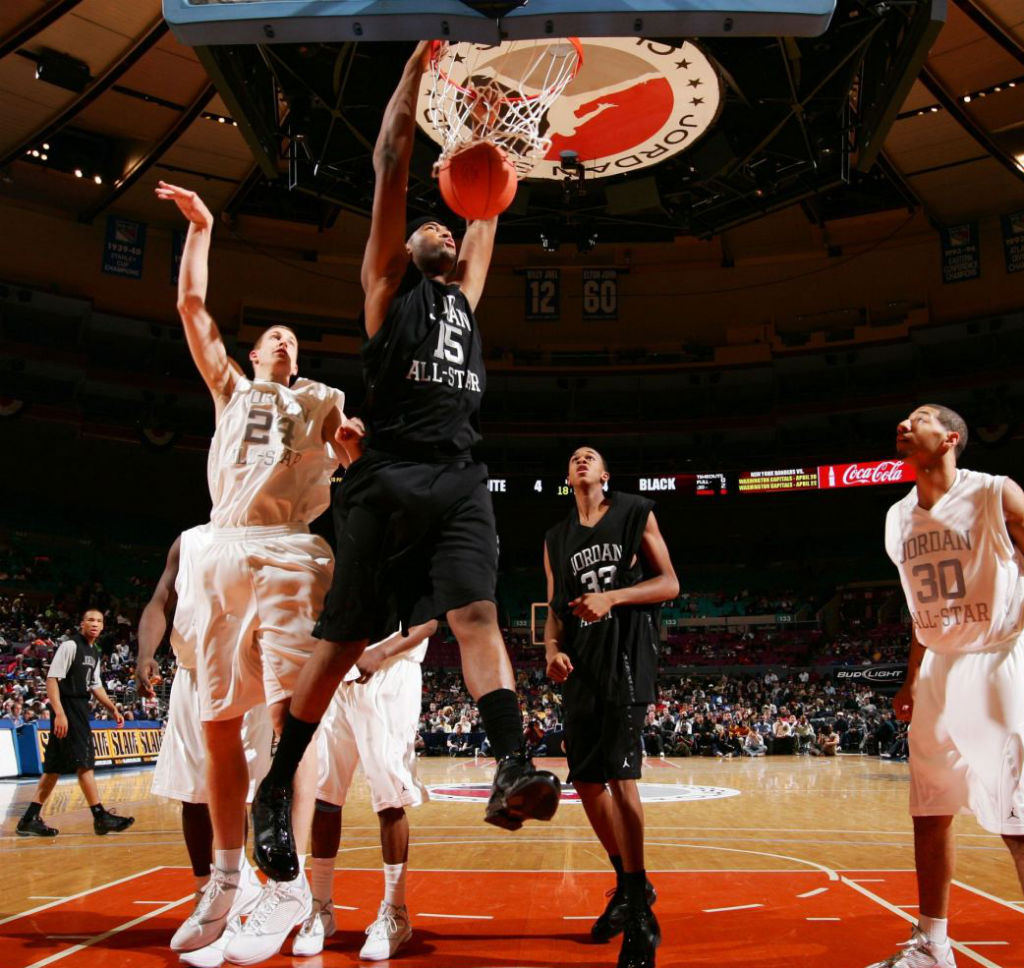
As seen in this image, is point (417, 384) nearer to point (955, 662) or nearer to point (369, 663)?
point (369, 663)

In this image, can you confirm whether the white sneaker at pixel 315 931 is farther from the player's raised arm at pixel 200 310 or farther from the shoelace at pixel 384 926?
the player's raised arm at pixel 200 310

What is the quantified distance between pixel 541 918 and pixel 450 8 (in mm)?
3924

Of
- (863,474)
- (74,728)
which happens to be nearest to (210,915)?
(74,728)

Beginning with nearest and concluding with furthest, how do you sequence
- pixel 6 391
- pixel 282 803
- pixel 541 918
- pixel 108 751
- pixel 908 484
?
1. pixel 282 803
2. pixel 541 918
3. pixel 108 751
4. pixel 6 391
5. pixel 908 484

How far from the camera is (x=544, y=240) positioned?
16.2 meters

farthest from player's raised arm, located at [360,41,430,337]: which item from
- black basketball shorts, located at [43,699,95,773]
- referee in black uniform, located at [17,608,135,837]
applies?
black basketball shorts, located at [43,699,95,773]

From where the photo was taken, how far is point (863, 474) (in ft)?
88.3

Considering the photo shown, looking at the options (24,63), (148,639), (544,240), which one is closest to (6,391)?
(24,63)

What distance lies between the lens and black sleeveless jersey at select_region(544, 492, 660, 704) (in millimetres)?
4332

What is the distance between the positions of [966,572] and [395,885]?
2.72 m

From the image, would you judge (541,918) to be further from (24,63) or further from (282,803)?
(24,63)

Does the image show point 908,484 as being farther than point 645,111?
Yes

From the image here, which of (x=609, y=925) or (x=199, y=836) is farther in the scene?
(x=199, y=836)

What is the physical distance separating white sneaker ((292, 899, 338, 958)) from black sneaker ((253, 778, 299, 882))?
980mm
